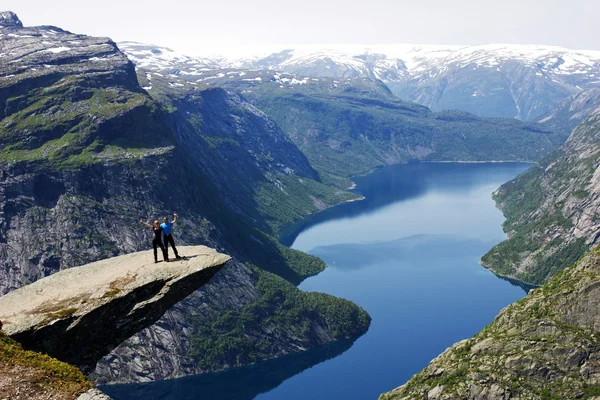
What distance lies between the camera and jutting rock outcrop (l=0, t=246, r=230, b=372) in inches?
1275

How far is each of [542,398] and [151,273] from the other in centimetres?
8178

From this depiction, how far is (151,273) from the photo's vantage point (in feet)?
118

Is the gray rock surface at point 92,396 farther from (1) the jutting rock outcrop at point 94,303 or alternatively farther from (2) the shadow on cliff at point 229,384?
(2) the shadow on cliff at point 229,384

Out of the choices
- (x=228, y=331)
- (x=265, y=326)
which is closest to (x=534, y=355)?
(x=265, y=326)

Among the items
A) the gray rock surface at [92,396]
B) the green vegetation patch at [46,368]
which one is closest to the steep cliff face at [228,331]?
the green vegetation patch at [46,368]

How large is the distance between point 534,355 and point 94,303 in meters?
88.0

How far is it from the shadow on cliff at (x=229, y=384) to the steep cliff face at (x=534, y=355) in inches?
2322

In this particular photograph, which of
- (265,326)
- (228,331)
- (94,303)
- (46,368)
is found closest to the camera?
(46,368)

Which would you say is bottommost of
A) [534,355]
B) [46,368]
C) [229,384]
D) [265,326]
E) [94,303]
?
[229,384]

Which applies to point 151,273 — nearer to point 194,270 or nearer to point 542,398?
point 194,270

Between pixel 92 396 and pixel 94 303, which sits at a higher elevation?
pixel 94 303

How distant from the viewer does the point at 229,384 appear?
161875 millimetres

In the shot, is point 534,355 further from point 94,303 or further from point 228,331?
point 228,331

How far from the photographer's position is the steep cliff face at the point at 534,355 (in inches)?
3797
